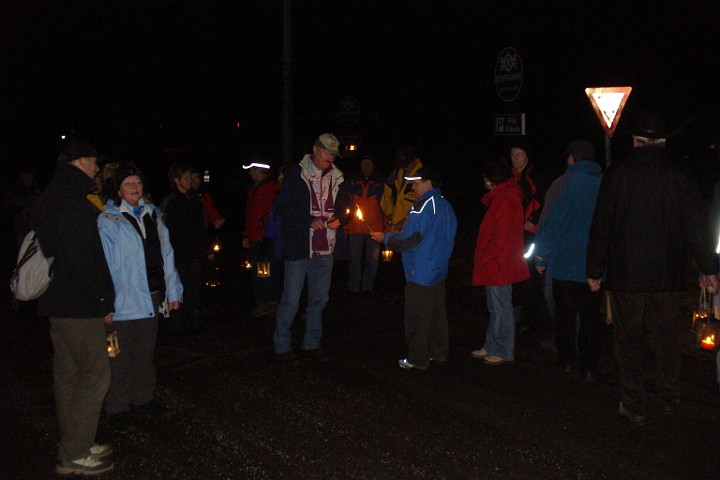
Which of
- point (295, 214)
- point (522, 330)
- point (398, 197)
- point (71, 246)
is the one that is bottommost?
point (522, 330)

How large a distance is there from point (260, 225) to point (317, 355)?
9.21ft

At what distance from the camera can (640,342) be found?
20.6ft

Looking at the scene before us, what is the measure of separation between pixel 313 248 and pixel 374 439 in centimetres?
264

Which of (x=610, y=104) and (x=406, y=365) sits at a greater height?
(x=610, y=104)

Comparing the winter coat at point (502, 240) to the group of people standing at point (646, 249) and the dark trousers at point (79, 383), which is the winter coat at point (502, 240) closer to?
the group of people standing at point (646, 249)

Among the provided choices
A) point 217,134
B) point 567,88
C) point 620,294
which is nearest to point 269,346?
point 620,294

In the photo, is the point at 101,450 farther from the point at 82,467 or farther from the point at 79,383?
the point at 79,383

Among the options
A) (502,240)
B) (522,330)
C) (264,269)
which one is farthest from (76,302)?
(522,330)

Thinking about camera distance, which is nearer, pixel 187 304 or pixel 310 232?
pixel 310 232

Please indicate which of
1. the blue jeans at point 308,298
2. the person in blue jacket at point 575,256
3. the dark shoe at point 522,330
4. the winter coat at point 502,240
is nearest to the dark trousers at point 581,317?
the person in blue jacket at point 575,256

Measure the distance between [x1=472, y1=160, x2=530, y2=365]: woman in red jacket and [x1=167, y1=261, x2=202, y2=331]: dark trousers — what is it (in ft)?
10.6

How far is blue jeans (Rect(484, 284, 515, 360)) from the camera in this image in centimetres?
790

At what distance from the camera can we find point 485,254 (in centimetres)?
787

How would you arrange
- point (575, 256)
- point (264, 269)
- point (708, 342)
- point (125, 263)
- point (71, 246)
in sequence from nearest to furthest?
point (71, 246)
point (125, 263)
point (708, 342)
point (575, 256)
point (264, 269)
